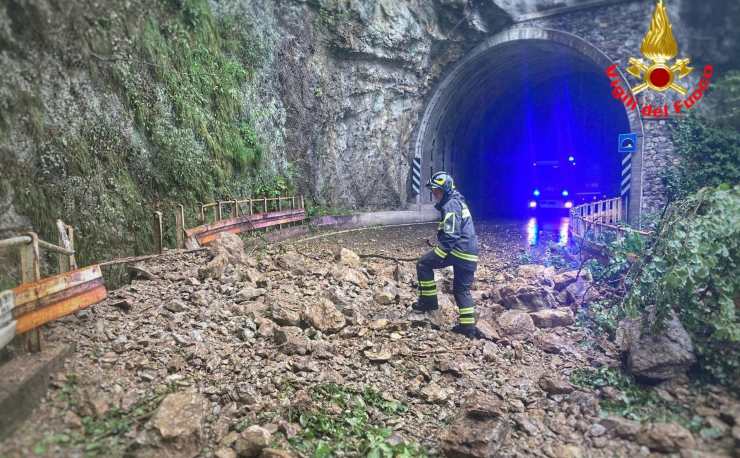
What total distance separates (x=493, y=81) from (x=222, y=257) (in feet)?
51.3

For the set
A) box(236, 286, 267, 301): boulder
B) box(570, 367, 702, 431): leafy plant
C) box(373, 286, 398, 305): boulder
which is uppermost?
box(236, 286, 267, 301): boulder

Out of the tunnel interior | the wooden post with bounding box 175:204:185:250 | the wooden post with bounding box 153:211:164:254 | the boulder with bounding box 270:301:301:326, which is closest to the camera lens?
the boulder with bounding box 270:301:301:326

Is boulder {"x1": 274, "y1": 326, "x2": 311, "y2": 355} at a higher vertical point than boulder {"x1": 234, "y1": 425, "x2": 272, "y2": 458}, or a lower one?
higher

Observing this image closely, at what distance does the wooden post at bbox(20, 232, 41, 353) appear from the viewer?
3.34 meters

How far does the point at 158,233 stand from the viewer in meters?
6.60

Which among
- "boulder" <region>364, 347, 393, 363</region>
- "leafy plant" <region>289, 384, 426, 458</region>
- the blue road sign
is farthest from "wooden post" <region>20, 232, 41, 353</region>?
the blue road sign

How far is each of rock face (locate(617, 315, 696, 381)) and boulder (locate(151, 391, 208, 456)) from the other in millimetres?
3792

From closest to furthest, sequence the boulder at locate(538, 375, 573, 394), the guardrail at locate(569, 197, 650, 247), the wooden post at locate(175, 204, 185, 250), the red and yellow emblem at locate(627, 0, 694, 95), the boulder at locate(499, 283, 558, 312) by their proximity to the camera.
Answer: the boulder at locate(538, 375, 573, 394) < the boulder at locate(499, 283, 558, 312) < the wooden post at locate(175, 204, 185, 250) < the guardrail at locate(569, 197, 650, 247) < the red and yellow emblem at locate(627, 0, 694, 95)

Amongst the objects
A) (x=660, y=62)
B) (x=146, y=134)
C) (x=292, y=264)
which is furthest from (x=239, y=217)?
(x=660, y=62)

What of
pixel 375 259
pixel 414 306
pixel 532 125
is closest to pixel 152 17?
pixel 375 259

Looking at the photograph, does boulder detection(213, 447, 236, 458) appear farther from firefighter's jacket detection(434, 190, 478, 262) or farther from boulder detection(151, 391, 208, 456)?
firefighter's jacket detection(434, 190, 478, 262)

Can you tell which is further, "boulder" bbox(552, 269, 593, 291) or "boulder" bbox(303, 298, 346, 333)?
"boulder" bbox(552, 269, 593, 291)

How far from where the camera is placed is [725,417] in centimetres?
351

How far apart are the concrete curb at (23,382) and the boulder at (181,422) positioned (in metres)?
0.76
